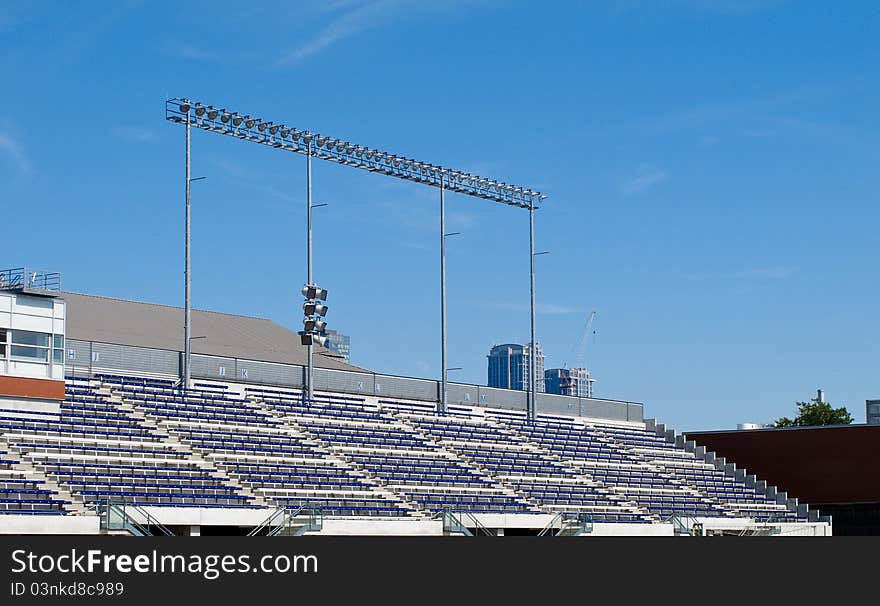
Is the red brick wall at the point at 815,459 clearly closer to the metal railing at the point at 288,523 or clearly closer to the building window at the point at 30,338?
the metal railing at the point at 288,523

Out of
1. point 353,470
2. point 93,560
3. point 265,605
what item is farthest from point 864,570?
point 353,470

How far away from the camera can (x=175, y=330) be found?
6481 cm

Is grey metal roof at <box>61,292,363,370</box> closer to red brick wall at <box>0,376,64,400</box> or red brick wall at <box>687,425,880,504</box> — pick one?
red brick wall at <box>0,376,64,400</box>

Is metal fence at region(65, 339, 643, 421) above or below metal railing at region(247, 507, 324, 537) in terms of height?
above

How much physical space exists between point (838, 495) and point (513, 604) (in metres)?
43.1

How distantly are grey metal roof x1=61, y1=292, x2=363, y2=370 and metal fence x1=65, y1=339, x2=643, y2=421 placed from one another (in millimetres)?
8210

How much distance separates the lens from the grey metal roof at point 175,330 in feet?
199

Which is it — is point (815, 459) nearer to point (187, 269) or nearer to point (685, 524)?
point (685, 524)

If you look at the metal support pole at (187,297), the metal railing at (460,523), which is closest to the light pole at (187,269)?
the metal support pole at (187,297)

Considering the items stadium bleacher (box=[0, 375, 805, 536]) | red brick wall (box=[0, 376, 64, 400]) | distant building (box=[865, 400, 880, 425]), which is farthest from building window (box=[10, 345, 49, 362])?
distant building (box=[865, 400, 880, 425])

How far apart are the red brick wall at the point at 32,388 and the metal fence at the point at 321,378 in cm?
446

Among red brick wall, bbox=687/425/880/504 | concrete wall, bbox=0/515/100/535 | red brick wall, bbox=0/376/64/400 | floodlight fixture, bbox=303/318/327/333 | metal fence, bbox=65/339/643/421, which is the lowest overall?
concrete wall, bbox=0/515/100/535

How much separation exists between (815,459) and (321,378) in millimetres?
24286

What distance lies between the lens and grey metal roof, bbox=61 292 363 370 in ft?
199
